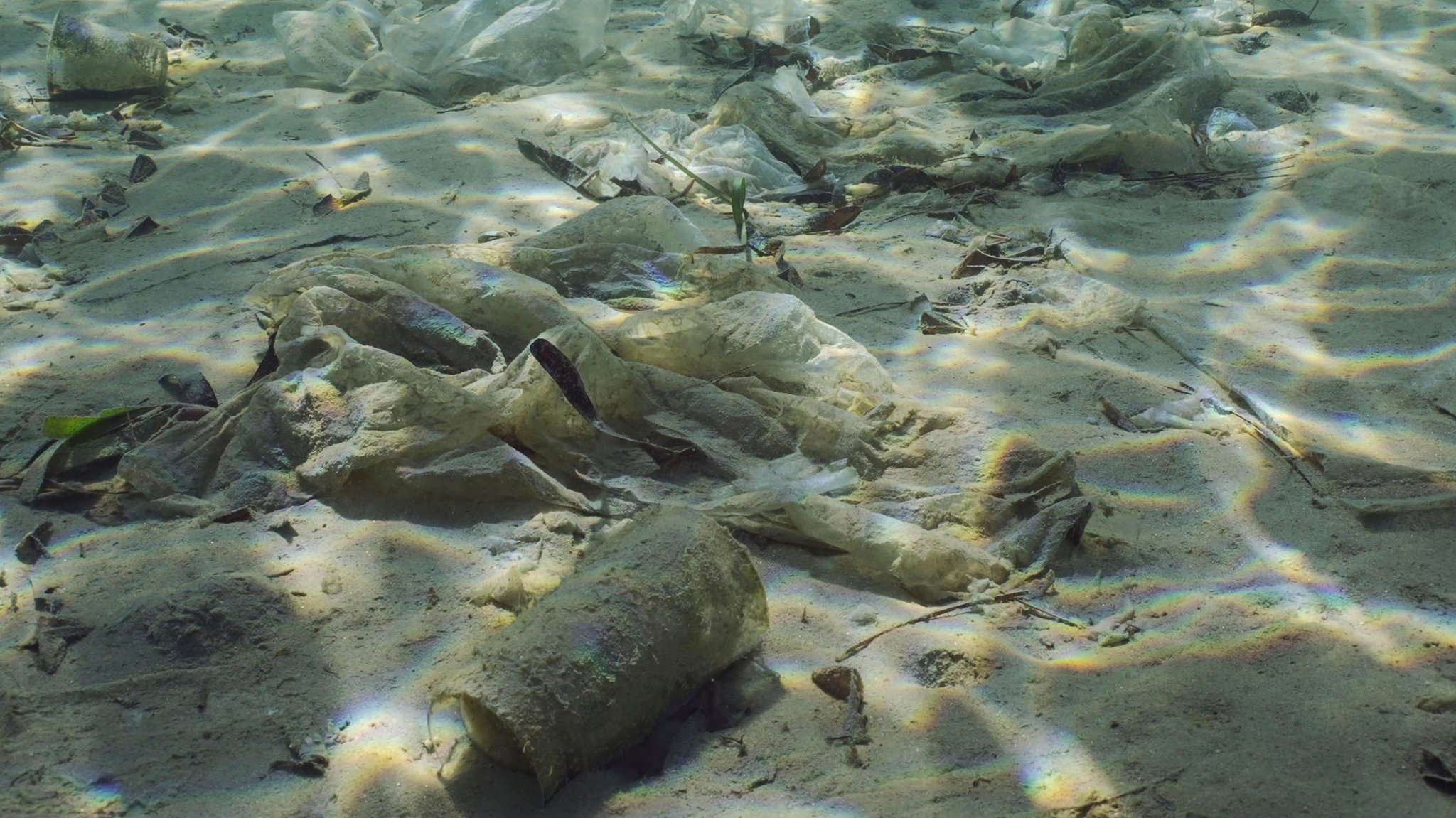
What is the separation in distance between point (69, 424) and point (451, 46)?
122 inches

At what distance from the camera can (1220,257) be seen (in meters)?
3.54

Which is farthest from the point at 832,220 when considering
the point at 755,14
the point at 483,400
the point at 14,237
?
the point at 14,237

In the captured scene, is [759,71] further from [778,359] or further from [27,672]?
[27,672]

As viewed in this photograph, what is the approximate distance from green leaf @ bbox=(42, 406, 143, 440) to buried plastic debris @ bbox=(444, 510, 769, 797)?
47.7 inches

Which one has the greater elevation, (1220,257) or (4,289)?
(1220,257)

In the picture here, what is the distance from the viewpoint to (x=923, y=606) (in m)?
2.08

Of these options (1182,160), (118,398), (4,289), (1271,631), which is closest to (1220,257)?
(1182,160)

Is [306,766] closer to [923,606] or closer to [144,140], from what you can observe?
[923,606]

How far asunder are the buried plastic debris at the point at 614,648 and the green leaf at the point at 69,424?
3.97ft

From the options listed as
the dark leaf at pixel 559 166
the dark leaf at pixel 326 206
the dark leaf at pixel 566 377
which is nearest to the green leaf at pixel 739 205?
the dark leaf at pixel 559 166

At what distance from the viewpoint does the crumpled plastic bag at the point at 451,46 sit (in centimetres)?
498

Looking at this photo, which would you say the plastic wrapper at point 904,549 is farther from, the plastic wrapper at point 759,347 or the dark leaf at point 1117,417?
the dark leaf at point 1117,417

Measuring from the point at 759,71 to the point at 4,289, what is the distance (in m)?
2.99

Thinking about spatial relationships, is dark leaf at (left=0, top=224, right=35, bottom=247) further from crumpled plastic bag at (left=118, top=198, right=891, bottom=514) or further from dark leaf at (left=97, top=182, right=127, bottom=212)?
crumpled plastic bag at (left=118, top=198, right=891, bottom=514)
